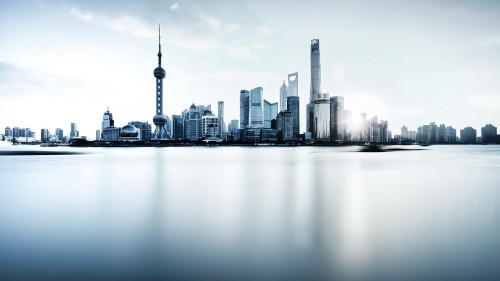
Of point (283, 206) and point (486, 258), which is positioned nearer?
point (486, 258)

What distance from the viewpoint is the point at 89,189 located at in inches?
1351

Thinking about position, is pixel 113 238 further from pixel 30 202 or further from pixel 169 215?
pixel 30 202

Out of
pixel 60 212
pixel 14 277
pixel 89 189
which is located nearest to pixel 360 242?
pixel 14 277

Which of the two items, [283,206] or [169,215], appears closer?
[169,215]

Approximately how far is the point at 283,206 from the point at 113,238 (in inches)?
509

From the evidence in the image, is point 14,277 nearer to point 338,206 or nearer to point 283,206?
point 283,206

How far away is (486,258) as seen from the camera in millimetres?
13906

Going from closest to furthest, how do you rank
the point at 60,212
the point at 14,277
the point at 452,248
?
the point at 14,277, the point at 452,248, the point at 60,212

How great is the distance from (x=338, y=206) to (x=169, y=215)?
13.0 meters

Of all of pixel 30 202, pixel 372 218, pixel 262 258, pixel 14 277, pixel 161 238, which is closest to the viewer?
pixel 14 277

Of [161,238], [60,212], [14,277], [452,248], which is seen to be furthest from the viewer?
[60,212]

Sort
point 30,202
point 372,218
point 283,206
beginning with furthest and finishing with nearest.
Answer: point 30,202
point 283,206
point 372,218

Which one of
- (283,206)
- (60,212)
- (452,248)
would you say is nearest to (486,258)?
(452,248)

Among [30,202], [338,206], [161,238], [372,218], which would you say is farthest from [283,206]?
[30,202]
